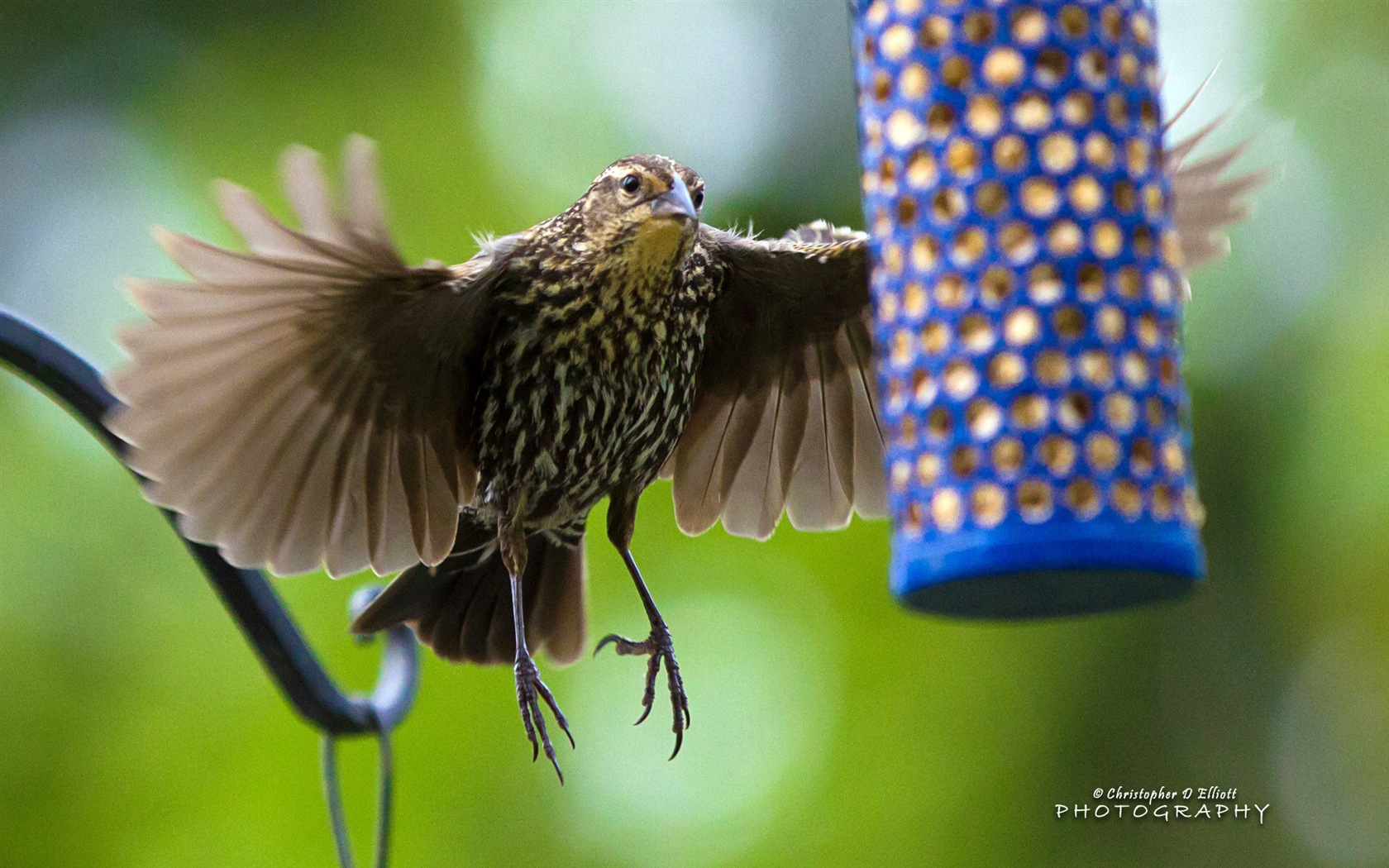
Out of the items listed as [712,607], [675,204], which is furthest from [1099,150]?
[712,607]

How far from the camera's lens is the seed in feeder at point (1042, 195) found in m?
2.41

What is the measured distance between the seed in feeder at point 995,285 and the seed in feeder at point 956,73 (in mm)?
271

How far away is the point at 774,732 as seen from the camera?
23.7 feet

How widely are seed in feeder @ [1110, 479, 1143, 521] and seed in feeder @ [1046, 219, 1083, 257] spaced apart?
331 mm

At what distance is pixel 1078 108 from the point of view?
2424mm

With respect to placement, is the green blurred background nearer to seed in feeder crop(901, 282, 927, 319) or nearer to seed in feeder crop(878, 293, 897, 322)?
seed in feeder crop(878, 293, 897, 322)

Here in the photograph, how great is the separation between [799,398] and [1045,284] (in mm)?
1561

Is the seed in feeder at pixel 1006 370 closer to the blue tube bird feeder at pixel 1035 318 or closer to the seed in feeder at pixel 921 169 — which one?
the blue tube bird feeder at pixel 1035 318

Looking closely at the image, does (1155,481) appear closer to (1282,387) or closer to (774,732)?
(774,732)

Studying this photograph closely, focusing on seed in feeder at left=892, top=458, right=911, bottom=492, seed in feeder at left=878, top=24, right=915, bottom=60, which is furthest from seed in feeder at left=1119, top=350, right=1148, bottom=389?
seed in feeder at left=878, top=24, right=915, bottom=60

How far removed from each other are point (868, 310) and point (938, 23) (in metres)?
1.33

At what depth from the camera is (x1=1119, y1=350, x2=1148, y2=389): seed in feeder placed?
2404mm

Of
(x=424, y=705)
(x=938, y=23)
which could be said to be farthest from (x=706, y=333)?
(x=424, y=705)

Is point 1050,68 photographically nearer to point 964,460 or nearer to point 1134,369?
point 1134,369
